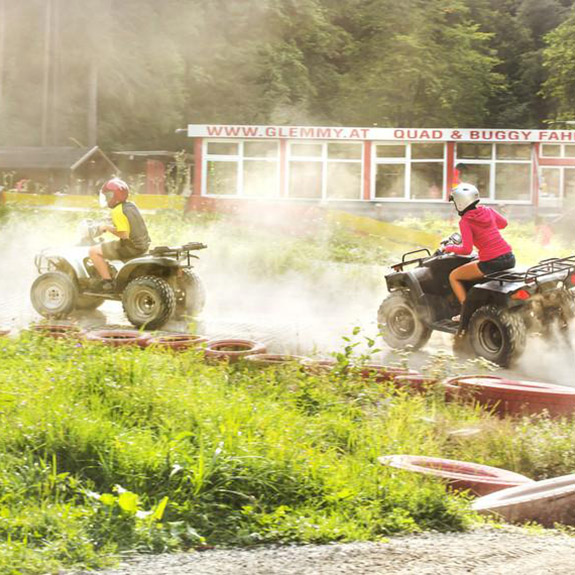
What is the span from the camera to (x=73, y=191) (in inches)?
1441

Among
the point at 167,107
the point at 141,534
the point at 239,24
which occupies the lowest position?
the point at 141,534

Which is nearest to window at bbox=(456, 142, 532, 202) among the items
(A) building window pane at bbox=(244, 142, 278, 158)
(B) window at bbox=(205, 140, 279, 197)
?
(A) building window pane at bbox=(244, 142, 278, 158)

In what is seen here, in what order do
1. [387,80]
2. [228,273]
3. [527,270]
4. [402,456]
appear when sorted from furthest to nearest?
[387,80] < [228,273] < [527,270] < [402,456]

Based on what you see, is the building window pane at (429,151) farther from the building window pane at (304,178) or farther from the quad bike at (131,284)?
the quad bike at (131,284)

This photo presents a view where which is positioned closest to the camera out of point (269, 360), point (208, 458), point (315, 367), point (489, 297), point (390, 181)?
point (208, 458)

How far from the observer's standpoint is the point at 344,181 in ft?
104

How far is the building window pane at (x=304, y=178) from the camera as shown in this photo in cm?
3127

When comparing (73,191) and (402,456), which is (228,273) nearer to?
(402,456)

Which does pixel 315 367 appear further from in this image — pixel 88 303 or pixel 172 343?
pixel 88 303

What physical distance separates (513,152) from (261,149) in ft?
25.6

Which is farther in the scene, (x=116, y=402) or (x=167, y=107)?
(x=167, y=107)

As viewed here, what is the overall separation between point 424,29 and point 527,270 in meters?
44.9

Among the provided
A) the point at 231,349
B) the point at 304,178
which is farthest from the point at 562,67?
the point at 231,349

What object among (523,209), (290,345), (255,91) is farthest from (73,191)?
(290,345)
